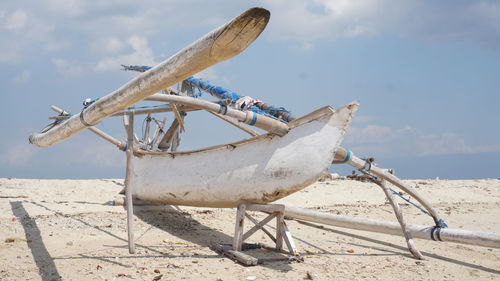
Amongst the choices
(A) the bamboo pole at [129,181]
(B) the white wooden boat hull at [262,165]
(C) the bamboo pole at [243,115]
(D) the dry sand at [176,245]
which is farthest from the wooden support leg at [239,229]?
(A) the bamboo pole at [129,181]

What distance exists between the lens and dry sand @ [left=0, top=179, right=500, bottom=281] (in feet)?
16.8

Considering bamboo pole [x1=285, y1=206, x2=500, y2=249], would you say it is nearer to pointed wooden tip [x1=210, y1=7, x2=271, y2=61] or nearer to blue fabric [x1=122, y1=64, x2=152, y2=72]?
pointed wooden tip [x1=210, y1=7, x2=271, y2=61]

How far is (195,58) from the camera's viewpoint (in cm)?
311

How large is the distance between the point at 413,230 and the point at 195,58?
16.5 ft

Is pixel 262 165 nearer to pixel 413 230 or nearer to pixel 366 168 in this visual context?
pixel 366 168

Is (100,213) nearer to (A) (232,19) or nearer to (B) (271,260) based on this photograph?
(B) (271,260)

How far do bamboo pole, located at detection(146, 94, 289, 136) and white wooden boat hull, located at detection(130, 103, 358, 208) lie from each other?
0.15 m

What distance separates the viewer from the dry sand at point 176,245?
5109mm

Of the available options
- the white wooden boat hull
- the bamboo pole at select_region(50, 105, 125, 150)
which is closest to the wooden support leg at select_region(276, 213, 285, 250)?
the white wooden boat hull

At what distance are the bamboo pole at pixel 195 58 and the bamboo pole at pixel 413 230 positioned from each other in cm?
457

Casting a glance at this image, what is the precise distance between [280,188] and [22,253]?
11.1 feet

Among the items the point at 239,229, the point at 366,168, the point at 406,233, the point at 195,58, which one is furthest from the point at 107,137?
the point at 195,58

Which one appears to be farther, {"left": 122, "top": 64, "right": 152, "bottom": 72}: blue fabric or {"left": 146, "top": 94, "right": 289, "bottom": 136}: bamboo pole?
{"left": 122, "top": 64, "right": 152, "bottom": 72}: blue fabric

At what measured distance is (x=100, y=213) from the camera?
27.2ft
